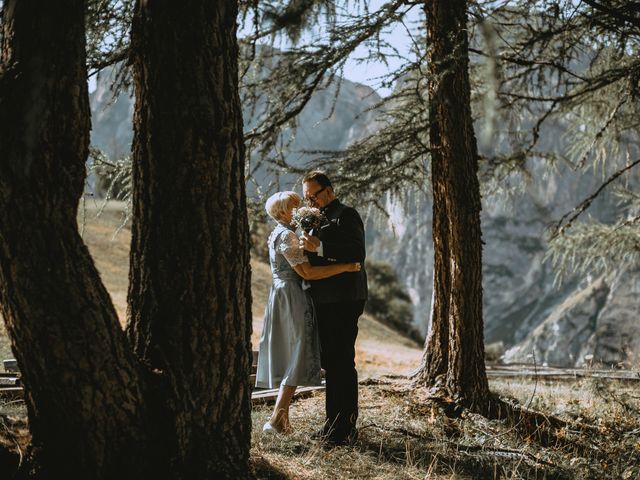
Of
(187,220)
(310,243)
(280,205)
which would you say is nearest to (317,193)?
(280,205)

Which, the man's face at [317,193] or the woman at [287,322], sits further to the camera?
the man's face at [317,193]

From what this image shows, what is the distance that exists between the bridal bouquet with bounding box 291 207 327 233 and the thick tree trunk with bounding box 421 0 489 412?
5.29ft

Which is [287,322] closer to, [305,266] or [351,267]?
[305,266]

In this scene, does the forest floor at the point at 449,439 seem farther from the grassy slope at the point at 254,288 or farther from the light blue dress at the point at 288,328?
the grassy slope at the point at 254,288

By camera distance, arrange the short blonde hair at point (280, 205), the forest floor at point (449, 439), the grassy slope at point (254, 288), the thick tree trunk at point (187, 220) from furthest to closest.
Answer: the grassy slope at point (254, 288), the short blonde hair at point (280, 205), the forest floor at point (449, 439), the thick tree trunk at point (187, 220)

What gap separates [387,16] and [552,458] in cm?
386

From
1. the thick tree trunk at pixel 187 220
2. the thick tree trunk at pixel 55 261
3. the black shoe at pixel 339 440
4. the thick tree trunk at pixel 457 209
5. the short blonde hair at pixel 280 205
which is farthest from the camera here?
the thick tree trunk at pixel 457 209

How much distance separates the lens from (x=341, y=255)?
429 centimetres

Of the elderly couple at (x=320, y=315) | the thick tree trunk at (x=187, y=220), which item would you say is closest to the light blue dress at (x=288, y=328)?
the elderly couple at (x=320, y=315)

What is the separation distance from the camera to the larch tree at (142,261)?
7.58ft

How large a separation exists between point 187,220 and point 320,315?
1866 millimetres

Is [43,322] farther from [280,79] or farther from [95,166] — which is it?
[280,79]

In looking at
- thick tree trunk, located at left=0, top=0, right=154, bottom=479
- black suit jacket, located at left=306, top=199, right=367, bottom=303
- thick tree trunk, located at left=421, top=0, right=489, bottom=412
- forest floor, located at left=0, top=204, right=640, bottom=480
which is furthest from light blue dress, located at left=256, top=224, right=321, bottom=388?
thick tree trunk, located at left=0, top=0, right=154, bottom=479

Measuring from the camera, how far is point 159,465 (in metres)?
2.64
